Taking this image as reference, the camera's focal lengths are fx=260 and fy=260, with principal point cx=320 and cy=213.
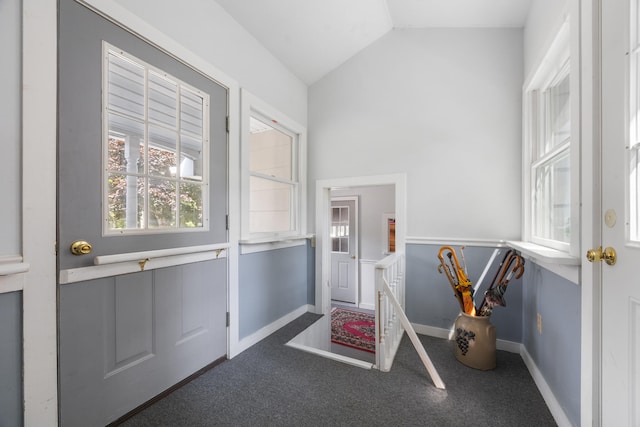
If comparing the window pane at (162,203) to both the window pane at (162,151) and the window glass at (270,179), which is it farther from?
the window glass at (270,179)

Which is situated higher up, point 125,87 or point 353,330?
point 125,87

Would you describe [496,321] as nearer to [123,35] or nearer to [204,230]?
[204,230]

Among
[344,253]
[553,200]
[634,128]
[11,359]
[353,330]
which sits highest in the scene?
[634,128]

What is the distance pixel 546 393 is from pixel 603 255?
1.20 metres

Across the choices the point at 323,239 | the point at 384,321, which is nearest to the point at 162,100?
the point at 323,239

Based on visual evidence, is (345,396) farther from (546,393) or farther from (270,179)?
(270,179)

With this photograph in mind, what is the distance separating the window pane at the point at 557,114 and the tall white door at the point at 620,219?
670mm

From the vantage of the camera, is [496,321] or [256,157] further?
[256,157]

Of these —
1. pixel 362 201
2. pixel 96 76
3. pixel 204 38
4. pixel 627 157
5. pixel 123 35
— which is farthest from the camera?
pixel 362 201

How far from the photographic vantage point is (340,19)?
2.45m

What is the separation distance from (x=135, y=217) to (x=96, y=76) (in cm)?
75

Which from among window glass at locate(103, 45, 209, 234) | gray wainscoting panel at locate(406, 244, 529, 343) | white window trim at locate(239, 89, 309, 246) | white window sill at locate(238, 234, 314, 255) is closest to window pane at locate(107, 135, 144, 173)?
window glass at locate(103, 45, 209, 234)

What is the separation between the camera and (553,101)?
1921 millimetres

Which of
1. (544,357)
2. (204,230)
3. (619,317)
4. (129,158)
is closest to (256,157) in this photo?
(204,230)
